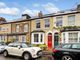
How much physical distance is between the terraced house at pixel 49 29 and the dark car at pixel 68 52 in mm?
9931

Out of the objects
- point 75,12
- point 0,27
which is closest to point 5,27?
point 0,27

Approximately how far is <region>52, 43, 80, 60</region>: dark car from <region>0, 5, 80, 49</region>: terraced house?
391 inches

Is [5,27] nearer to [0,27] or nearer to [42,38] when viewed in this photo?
[0,27]

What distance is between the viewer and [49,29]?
25.4m

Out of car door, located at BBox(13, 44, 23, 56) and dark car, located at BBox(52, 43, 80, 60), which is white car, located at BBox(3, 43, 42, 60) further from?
dark car, located at BBox(52, 43, 80, 60)

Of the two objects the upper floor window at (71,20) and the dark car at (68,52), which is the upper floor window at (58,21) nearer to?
the upper floor window at (71,20)

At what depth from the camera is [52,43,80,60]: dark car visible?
12.2m

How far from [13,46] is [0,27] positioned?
716 inches

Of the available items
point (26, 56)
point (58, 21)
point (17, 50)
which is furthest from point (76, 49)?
point (58, 21)

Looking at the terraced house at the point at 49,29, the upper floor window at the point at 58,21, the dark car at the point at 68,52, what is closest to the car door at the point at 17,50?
the dark car at the point at 68,52

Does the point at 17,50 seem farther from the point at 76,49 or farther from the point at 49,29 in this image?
the point at 49,29

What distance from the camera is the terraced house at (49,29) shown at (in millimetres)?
22969

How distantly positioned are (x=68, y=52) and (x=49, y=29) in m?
13.1

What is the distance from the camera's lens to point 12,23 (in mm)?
31594
